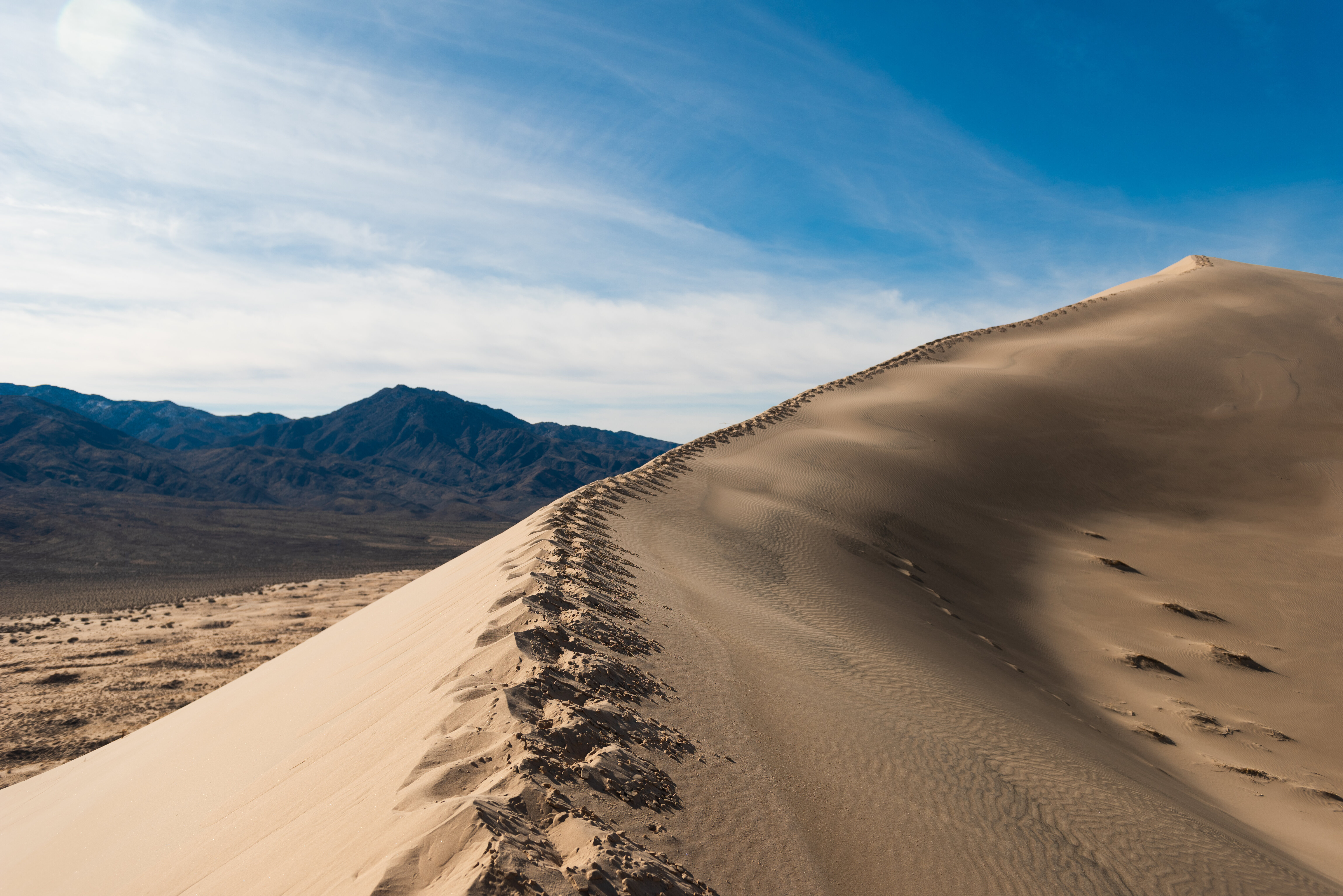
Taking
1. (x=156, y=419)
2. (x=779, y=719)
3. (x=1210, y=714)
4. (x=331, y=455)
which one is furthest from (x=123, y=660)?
(x=156, y=419)

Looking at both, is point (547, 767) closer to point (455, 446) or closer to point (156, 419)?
point (455, 446)

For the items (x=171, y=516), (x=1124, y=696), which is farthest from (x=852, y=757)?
(x=171, y=516)

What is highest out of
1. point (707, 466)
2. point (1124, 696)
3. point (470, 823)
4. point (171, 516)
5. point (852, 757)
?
point (707, 466)

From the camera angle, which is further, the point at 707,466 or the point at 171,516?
the point at 171,516

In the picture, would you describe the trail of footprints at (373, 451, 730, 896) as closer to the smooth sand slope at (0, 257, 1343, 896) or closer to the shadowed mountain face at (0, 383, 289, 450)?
the smooth sand slope at (0, 257, 1343, 896)

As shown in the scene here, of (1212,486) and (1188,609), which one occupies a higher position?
(1212,486)

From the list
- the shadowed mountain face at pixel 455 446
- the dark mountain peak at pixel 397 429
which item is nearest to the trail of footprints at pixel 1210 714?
the shadowed mountain face at pixel 455 446

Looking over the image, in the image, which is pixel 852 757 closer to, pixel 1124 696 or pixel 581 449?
pixel 1124 696

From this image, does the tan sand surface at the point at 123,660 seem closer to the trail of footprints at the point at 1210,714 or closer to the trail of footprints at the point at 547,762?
the trail of footprints at the point at 547,762
